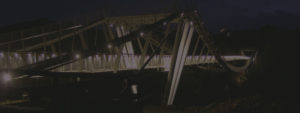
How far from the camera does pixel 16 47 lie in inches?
909

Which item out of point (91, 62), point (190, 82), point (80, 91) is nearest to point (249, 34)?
point (190, 82)

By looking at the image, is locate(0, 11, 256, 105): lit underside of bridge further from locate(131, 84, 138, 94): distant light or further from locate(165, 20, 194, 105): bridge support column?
locate(131, 84, 138, 94): distant light

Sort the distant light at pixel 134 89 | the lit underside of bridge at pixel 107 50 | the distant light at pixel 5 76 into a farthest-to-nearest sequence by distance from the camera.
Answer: the lit underside of bridge at pixel 107 50
the distant light at pixel 5 76
the distant light at pixel 134 89

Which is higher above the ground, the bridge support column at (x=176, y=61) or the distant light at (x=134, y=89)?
the distant light at (x=134, y=89)

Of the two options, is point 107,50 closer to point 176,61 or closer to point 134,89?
point 176,61

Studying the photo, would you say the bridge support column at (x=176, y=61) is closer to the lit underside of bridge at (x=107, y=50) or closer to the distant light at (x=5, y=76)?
the lit underside of bridge at (x=107, y=50)

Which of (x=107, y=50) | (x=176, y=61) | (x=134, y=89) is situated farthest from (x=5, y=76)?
(x=176, y=61)

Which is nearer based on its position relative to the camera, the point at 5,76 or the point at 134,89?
the point at 134,89

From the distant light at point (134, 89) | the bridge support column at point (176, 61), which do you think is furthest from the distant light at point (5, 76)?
the bridge support column at point (176, 61)

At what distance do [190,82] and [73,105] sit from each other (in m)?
40.3

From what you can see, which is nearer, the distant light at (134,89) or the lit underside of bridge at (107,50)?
the distant light at (134,89)

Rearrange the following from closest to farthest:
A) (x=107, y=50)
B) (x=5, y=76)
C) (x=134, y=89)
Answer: (x=134, y=89) < (x=5, y=76) < (x=107, y=50)

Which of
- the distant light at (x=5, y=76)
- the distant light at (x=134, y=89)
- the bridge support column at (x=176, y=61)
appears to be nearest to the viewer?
the distant light at (x=134, y=89)

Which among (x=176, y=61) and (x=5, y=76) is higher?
(x=5, y=76)
